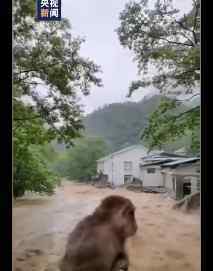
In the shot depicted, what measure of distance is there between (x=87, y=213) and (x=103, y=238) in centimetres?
15

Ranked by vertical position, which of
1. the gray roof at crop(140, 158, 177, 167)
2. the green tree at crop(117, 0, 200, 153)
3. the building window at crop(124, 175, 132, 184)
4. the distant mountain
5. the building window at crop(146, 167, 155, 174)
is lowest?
the building window at crop(124, 175, 132, 184)

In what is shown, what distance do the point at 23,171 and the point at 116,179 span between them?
482 mm

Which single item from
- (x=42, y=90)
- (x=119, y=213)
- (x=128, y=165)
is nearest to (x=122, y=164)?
(x=128, y=165)

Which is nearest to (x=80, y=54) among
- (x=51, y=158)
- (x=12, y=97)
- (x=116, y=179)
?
(x=12, y=97)

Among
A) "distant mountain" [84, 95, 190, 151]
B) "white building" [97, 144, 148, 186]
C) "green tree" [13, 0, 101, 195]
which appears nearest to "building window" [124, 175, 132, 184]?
"white building" [97, 144, 148, 186]

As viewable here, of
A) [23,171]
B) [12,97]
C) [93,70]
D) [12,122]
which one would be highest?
[93,70]

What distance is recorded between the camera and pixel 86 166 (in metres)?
1.79

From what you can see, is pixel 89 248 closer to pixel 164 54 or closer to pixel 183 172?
pixel 183 172

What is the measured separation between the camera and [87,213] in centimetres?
176

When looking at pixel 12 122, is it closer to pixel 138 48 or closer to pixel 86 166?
pixel 86 166

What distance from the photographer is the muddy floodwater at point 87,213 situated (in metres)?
1.70

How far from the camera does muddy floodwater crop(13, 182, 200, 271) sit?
1.70m

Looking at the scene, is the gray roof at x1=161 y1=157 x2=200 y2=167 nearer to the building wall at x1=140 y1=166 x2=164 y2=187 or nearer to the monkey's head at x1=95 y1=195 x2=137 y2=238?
the building wall at x1=140 y1=166 x2=164 y2=187

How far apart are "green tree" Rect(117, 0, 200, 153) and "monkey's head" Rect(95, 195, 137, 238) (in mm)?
A: 335
